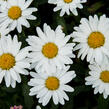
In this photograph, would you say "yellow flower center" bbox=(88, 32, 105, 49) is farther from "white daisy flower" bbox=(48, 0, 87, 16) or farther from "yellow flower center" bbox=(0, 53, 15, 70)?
"yellow flower center" bbox=(0, 53, 15, 70)

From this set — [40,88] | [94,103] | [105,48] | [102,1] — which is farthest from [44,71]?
[102,1]

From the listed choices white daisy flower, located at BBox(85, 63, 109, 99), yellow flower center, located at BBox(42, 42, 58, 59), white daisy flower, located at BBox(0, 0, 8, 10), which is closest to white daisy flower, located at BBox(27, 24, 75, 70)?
yellow flower center, located at BBox(42, 42, 58, 59)

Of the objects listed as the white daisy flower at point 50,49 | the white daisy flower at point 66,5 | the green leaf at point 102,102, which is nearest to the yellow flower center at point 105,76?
the green leaf at point 102,102

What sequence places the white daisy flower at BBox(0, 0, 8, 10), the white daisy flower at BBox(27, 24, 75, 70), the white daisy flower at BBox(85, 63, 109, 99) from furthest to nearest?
the white daisy flower at BBox(0, 0, 8, 10), the white daisy flower at BBox(85, 63, 109, 99), the white daisy flower at BBox(27, 24, 75, 70)

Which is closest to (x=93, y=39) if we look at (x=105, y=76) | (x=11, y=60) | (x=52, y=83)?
(x=105, y=76)

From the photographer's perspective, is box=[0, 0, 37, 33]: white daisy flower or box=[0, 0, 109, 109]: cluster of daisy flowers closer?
box=[0, 0, 109, 109]: cluster of daisy flowers

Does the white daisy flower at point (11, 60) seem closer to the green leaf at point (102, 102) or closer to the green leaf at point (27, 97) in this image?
the green leaf at point (27, 97)

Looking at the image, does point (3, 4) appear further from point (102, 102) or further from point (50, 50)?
point (102, 102)
